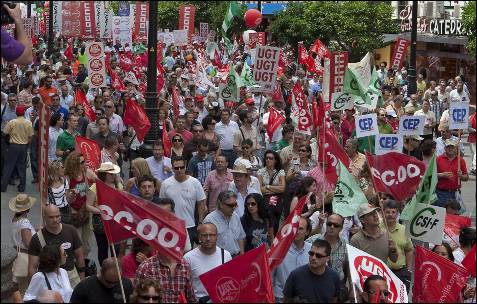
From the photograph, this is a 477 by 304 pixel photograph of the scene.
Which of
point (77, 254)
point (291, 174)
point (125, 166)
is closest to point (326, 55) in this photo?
point (125, 166)

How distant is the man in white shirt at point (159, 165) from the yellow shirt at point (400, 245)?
343cm

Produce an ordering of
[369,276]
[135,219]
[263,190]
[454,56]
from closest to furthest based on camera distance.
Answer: [135,219] → [369,276] → [263,190] → [454,56]

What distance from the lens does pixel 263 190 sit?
471 inches

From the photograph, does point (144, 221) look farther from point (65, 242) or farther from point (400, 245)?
point (400, 245)

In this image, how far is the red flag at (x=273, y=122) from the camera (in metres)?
17.1

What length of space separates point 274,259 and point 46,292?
76.1 inches

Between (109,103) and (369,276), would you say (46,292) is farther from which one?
(109,103)

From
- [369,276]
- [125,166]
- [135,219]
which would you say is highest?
[135,219]

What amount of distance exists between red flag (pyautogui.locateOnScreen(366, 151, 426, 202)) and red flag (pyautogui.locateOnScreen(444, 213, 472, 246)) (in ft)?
1.73

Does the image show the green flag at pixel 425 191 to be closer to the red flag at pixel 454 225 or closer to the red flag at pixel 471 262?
the red flag at pixel 454 225

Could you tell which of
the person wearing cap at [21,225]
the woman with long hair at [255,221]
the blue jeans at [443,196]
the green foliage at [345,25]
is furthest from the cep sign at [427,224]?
the green foliage at [345,25]

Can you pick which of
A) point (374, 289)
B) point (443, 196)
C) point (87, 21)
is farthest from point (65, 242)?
point (87, 21)

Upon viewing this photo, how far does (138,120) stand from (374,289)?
9212mm

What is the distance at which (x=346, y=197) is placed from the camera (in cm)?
1039
